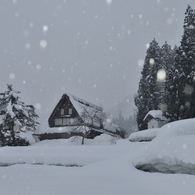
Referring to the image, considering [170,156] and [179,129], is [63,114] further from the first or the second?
[170,156]

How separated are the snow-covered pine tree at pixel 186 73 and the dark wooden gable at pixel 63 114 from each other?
1710 centimetres

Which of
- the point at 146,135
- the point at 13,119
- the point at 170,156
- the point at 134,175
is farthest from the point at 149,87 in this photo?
the point at 134,175

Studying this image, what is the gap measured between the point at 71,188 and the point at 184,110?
2057cm

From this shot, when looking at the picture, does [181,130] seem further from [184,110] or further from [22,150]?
[184,110]

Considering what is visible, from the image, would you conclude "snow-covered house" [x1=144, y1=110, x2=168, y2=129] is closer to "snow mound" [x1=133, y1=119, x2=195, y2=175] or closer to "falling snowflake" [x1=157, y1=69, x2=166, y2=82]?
"falling snowflake" [x1=157, y1=69, x2=166, y2=82]

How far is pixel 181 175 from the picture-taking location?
6504mm

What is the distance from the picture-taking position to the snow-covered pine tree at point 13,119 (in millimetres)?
25812

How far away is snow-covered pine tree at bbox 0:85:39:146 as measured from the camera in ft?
84.7

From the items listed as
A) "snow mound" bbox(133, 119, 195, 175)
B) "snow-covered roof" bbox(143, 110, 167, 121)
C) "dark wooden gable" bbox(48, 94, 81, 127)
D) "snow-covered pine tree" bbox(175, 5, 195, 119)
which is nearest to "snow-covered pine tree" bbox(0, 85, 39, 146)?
"dark wooden gable" bbox(48, 94, 81, 127)

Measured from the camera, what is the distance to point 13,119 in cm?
2597

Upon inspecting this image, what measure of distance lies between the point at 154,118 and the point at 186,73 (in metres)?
8.82

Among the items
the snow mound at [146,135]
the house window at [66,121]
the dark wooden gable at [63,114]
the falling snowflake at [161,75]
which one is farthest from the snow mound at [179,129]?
the house window at [66,121]

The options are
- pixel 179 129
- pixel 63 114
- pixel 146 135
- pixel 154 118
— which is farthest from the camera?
pixel 63 114

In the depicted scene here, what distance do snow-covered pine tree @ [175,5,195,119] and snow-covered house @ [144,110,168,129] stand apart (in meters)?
6.93
